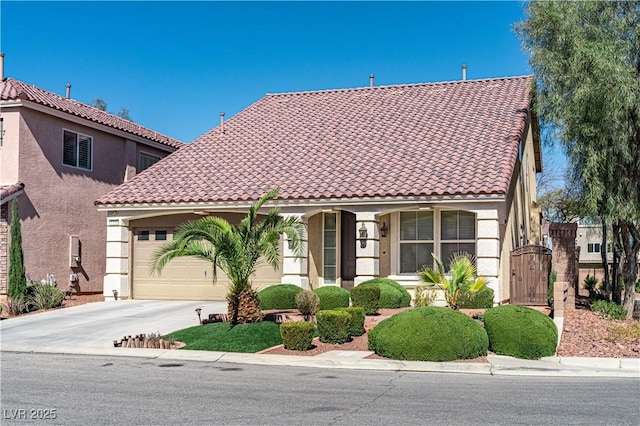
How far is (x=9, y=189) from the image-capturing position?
72.0ft

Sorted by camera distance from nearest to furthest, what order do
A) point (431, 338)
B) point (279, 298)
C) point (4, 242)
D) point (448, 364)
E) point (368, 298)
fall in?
point (448, 364), point (431, 338), point (368, 298), point (279, 298), point (4, 242)

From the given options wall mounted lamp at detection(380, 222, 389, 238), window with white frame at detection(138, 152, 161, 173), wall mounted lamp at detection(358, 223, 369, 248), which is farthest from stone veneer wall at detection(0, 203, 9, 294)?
wall mounted lamp at detection(380, 222, 389, 238)

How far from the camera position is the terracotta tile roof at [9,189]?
70.6 ft

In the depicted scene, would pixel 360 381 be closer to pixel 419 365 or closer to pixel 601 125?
pixel 419 365

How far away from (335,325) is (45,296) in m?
10.6

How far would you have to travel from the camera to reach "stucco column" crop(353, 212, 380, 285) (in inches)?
823

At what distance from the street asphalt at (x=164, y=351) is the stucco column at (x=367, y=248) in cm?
397

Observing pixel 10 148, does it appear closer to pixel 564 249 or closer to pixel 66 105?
pixel 66 105

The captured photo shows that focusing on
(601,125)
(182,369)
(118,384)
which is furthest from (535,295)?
(118,384)

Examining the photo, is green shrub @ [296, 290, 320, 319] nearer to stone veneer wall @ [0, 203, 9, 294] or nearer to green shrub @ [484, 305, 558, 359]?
green shrub @ [484, 305, 558, 359]

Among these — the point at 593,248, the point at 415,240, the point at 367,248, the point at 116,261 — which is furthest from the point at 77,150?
the point at 593,248

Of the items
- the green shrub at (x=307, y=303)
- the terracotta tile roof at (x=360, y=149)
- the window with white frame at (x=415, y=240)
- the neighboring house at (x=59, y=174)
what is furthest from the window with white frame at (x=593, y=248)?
the green shrub at (x=307, y=303)

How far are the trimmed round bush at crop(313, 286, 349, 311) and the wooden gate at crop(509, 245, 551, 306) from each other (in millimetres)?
4738

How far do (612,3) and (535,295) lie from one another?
303 inches
